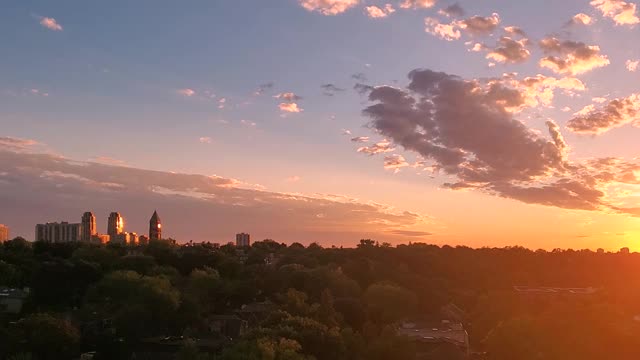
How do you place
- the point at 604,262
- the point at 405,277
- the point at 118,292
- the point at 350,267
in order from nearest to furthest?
the point at 118,292
the point at 405,277
the point at 350,267
the point at 604,262

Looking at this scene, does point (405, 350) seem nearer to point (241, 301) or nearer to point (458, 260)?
point (241, 301)

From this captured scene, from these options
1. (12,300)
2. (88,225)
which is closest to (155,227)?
(88,225)

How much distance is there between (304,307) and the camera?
3894 centimetres

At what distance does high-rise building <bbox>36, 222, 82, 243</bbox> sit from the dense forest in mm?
65023

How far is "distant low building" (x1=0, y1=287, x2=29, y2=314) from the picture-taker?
43775 millimetres

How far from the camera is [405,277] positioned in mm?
61031

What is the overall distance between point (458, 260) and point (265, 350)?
180 feet

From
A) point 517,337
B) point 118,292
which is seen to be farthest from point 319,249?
point 517,337

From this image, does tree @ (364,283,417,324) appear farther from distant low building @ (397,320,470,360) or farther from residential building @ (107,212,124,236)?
residential building @ (107,212,124,236)

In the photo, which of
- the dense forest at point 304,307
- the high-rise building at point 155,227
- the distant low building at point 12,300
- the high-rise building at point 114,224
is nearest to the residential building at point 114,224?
the high-rise building at point 114,224

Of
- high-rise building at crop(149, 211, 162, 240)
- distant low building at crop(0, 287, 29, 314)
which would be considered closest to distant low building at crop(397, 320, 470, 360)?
distant low building at crop(0, 287, 29, 314)

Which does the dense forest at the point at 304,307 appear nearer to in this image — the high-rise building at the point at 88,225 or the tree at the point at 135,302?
the tree at the point at 135,302

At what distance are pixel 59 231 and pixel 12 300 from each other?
321 ft

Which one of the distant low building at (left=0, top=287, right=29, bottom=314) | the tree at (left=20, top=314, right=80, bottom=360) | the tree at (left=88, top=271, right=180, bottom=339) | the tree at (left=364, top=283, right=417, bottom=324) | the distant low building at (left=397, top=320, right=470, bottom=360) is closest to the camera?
the tree at (left=20, top=314, right=80, bottom=360)
